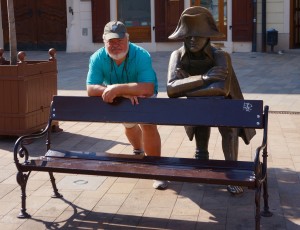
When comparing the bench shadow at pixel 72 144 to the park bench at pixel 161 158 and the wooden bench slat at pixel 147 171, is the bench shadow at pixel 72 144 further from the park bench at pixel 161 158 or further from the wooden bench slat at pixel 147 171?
the wooden bench slat at pixel 147 171

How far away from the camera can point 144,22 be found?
19016mm

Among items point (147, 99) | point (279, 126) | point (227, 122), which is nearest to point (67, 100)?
point (147, 99)

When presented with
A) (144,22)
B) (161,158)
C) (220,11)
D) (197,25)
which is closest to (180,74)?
(197,25)

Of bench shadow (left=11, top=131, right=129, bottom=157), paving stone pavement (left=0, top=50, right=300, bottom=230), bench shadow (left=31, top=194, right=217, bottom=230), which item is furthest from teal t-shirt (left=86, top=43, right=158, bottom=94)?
bench shadow (left=11, top=131, right=129, bottom=157)

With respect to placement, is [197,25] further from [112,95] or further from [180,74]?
[112,95]

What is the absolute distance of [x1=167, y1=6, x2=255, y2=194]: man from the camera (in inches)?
193

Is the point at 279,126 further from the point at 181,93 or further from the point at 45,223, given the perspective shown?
the point at 45,223

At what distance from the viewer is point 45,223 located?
455cm

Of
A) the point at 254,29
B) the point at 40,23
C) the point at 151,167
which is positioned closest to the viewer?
the point at 151,167

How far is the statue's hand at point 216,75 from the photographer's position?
4.88 metres

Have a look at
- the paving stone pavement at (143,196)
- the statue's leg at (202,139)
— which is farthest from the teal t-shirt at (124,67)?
the paving stone pavement at (143,196)

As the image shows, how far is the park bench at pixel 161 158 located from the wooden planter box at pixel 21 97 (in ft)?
7.08

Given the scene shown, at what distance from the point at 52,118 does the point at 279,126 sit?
380cm

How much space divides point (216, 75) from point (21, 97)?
9.76ft
